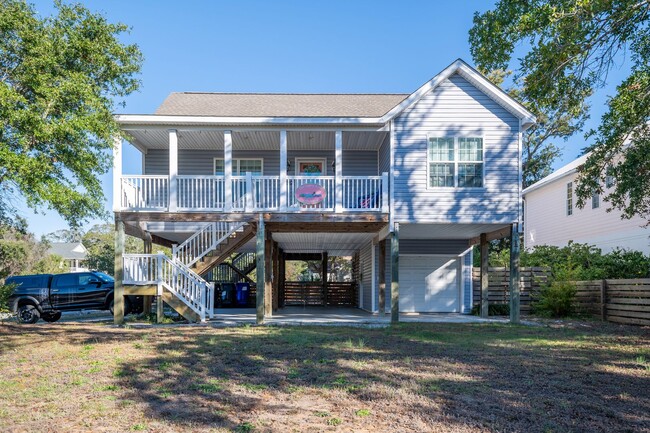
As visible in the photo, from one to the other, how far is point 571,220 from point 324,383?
72.8 ft

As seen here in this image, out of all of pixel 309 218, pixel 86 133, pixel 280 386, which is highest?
pixel 86 133

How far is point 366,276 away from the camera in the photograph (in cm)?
2098

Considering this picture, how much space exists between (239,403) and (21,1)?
450 inches

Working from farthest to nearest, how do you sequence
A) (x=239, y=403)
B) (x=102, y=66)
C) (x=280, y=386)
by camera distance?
(x=102, y=66), (x=280, y=386), (x=239, y=403)

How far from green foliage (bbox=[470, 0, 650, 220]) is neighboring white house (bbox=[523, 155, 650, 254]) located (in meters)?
6.93

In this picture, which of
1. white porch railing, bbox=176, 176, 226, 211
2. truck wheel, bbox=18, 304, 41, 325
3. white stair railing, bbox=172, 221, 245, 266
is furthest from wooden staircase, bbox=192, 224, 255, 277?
truck wheel, bbox=18, 304, 41, 325

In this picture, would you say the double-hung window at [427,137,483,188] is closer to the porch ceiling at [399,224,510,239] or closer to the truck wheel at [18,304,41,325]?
the porch ceiling at [399,224,510,239]

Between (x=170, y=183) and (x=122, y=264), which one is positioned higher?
(x=170, y=183)

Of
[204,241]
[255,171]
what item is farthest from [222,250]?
[255,171]

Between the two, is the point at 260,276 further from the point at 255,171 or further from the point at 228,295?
the point at 228,295

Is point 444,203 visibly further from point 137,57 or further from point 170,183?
point 137,57

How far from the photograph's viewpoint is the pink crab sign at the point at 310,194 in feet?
46.9

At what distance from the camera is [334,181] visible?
14602mm

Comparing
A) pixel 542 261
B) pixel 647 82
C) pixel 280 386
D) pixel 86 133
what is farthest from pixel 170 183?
pixel 542 261
